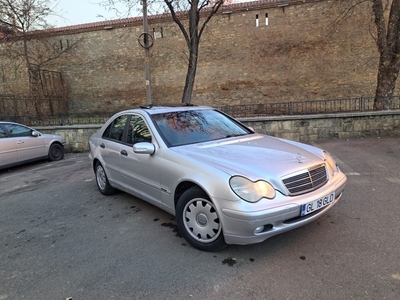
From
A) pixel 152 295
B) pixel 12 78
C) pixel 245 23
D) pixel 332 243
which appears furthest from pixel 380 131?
pixel 12 78

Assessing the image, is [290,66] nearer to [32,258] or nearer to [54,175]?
[54,175]

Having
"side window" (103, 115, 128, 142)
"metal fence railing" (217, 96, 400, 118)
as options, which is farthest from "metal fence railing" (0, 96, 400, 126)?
"side window" (103, 115, 128, 142)

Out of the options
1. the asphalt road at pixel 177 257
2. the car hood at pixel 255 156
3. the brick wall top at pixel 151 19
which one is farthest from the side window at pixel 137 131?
the brick wall top at pixel 151 19

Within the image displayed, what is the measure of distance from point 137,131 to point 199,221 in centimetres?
169

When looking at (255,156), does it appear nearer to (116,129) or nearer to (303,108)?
(116,129)

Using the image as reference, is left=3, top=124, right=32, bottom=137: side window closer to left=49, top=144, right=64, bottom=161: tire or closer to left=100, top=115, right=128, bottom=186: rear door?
left=49, top=144, right=64, bottom=161: tire

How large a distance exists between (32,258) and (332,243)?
3148mm

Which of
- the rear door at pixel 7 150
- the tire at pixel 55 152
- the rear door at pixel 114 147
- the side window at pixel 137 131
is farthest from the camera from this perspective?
the tire at pixel 55 152

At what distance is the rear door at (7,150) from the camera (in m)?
7.72

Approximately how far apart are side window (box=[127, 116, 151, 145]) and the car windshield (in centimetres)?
18

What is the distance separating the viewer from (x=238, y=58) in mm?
19719

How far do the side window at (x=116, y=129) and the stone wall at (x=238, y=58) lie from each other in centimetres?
1589

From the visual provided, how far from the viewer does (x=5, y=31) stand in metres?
17.7

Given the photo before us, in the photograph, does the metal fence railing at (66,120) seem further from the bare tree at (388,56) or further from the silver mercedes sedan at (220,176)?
the bare tree at (388,56)
